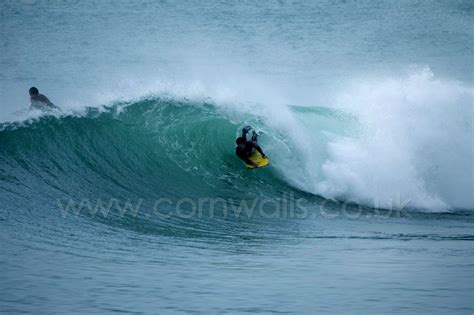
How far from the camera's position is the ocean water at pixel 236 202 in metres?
7.48

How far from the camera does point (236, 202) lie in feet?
44.5

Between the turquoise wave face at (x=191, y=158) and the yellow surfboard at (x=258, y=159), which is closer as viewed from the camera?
the turquoise wave face at (x=191, y=158)

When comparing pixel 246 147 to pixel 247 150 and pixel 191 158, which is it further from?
pixel 191 158

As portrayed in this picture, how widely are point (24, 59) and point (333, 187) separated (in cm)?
2804

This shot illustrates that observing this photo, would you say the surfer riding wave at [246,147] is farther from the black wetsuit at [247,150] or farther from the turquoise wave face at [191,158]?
the turquoise wave face at [191,158]

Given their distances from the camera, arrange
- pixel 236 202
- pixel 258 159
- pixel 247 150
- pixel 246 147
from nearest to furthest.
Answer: pixel 236 202, pixel 246 147, pixel 247 150, pixel 258 159

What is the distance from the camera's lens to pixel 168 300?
7141 mm

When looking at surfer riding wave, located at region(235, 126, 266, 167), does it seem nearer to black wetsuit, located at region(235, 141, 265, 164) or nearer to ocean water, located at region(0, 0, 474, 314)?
black wetsuit, located at region(235, 141, 265, 164)

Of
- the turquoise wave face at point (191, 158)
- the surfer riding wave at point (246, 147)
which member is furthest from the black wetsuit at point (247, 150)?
the turquoise wave face at point (191, 158)

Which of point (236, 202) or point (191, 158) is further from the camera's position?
point (191, 158)

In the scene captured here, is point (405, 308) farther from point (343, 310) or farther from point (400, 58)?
point (400, 58)

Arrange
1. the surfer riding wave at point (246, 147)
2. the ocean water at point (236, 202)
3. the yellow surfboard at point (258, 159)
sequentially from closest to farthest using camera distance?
1. the ocean water at point (236, 202)
2. the surfer riding wave at point (246, 147)
3. the yellow surfboard at point (258, 159)

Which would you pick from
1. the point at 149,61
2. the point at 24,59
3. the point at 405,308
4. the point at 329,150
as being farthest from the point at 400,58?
the point at 405,308

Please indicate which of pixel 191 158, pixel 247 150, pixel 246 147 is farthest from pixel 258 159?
pixel 191 158
